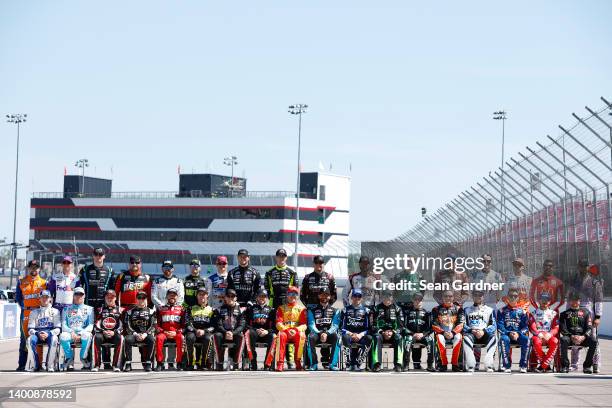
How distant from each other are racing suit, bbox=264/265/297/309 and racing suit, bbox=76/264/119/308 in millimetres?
2536

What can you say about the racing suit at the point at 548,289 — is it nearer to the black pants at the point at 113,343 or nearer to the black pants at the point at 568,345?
the black pants at the point at 568,345

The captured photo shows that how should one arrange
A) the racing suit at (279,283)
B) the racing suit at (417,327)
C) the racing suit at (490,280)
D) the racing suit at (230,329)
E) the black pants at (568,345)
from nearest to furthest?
the racing suit at (230,329), the black pants at (568,345), the racing suit at (417,327), the racing suit at (279,283), the racing suit at (490,280)

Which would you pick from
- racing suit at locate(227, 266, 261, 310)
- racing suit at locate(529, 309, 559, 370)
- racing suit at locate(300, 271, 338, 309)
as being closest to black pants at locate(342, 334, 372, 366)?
racing suit at locate(300, 271, 338, 309)

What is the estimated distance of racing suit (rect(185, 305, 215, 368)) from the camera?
1736cm

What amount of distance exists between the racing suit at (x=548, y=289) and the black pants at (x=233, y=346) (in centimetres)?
494

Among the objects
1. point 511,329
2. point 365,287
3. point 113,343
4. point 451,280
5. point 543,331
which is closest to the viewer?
point 113,343

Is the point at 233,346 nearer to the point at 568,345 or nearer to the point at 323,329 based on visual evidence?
the point at 323,329

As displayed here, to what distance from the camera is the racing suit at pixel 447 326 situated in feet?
57.6

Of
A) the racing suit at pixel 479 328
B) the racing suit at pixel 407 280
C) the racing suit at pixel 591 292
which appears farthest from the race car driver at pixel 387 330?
the racing suit at pixel 591 292

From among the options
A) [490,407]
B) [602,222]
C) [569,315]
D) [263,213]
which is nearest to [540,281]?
[569,315]

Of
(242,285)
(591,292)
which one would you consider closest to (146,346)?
(242,285)

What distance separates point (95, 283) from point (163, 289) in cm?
109

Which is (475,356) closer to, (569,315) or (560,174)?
(569,315)

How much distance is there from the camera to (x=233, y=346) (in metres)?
17.5
